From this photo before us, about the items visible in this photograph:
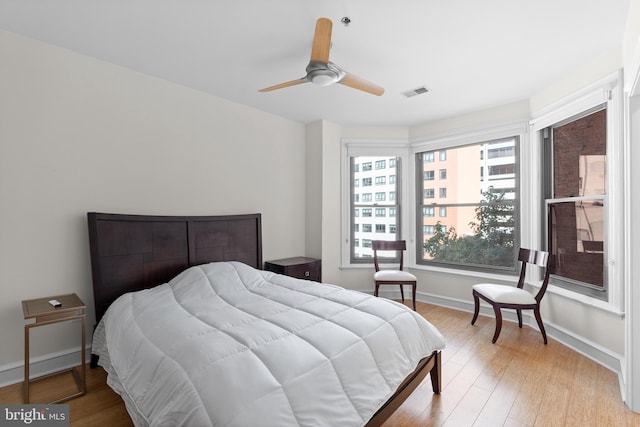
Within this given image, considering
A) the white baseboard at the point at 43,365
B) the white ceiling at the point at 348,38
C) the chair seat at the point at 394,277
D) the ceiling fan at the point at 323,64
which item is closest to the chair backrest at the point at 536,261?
the chair seat at the point at 394,277

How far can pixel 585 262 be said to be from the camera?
2.96 m

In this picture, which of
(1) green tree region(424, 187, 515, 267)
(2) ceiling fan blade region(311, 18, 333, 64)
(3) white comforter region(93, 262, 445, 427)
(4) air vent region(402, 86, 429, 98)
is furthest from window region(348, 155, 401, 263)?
(2) ceiling fan blade region(311, 18, 333, 64)

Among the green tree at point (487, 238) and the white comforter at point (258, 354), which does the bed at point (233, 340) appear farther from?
the green tree at point (487, 238)

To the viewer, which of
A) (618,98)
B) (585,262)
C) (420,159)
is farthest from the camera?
(420,159)

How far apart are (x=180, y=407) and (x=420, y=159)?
426cm

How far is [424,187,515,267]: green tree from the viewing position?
3881mm

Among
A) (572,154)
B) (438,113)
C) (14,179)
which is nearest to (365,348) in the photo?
(14,179)

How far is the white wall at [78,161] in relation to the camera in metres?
2.30

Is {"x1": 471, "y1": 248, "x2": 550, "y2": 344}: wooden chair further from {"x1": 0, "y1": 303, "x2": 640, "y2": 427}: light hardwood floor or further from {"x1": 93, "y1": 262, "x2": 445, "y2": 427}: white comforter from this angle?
{"x1": 93, "y1": 262, "x2": 445, "y2": 427}: white comforter

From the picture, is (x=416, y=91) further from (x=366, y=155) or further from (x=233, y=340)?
(x=233, y=340)

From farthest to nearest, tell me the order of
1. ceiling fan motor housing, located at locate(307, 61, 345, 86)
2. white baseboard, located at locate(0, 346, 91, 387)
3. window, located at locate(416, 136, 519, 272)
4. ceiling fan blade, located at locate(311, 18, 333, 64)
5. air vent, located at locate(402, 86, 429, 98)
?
Result: 1. window, located at locate(416, 136, 519, 272)
2. air vent, located at locate(402, 86, 429, 98)
3. white baseboard, located at locate(0, 346, 91, 387)
4. ceiling fan motor housing, located at locate(307, 61, 345, 86)
5. ceiling fan blade, located at locate(311, 18, 333, 64)

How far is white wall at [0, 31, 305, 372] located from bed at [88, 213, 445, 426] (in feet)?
0.82

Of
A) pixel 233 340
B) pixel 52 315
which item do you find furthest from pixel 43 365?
pixel 233 340

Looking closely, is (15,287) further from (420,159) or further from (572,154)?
(572,154)
